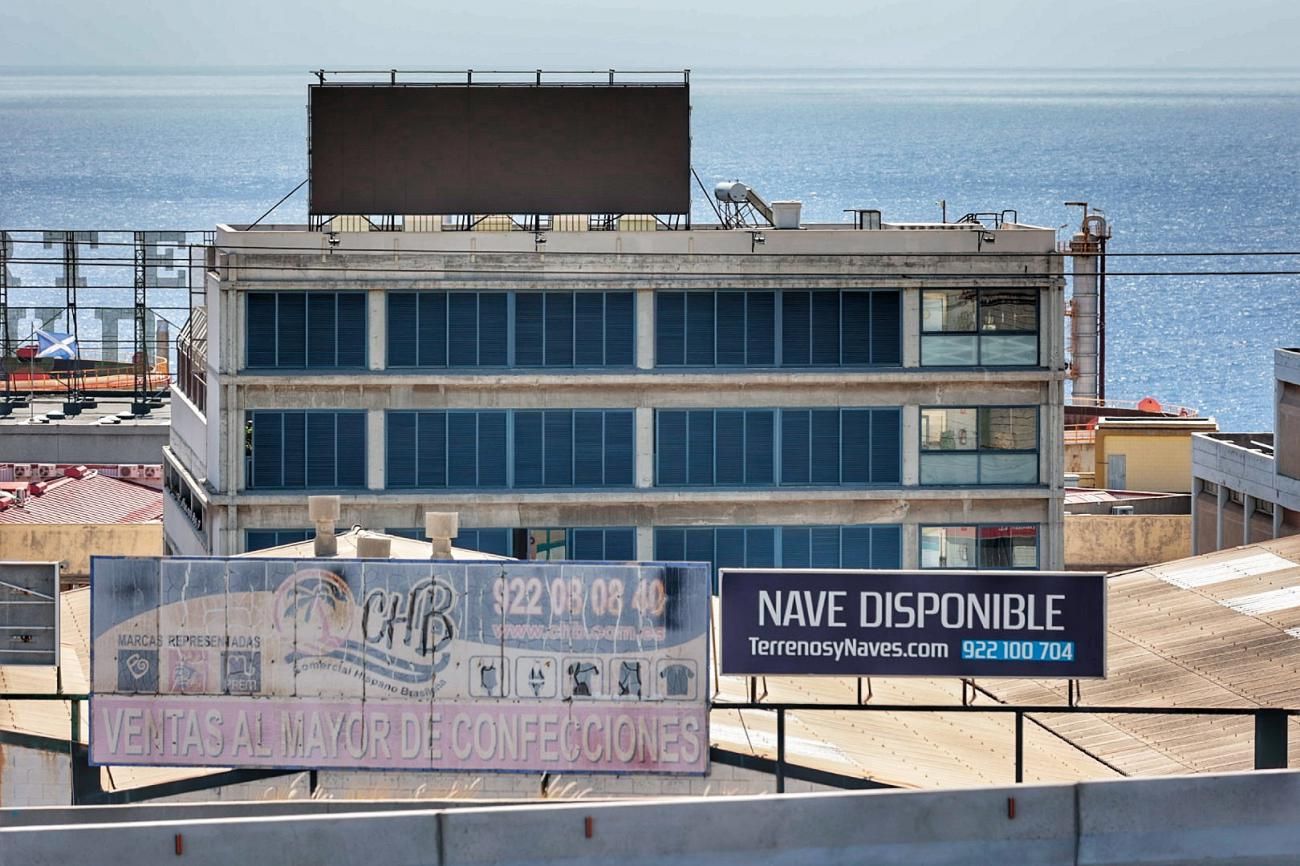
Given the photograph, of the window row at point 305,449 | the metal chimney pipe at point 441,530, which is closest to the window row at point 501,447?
the window row at point 305,449

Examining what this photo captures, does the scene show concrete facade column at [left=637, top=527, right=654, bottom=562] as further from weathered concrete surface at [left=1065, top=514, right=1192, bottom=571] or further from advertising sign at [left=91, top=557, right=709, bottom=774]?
advertising sign at [left=91, top=557, right=709, bottom=774]

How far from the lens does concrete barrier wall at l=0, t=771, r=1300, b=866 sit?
71.9 ft

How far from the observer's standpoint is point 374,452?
5509cm

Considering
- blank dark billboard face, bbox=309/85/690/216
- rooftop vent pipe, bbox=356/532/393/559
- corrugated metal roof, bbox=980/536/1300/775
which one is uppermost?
blank dark billboard face, bbox=309/85/690/216

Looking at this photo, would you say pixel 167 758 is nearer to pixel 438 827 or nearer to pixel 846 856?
pixel 438 827

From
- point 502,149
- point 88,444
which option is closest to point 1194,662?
point 502,149

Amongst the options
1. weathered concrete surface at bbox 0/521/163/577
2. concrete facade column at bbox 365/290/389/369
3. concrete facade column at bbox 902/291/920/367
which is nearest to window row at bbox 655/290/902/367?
concrete facade column at bbox 902/291/920/367

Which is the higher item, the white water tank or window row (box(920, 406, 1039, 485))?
the white water tank

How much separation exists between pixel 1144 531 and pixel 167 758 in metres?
54.5

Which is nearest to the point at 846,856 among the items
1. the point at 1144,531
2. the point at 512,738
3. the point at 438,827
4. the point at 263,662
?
the point at 438,827

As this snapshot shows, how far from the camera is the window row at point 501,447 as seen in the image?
181ft

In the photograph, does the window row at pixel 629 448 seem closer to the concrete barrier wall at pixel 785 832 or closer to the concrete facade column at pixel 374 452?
the concrete facade column at pixel 374 452

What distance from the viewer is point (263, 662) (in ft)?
89.9

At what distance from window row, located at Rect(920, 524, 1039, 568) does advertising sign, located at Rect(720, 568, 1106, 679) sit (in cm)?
2875
